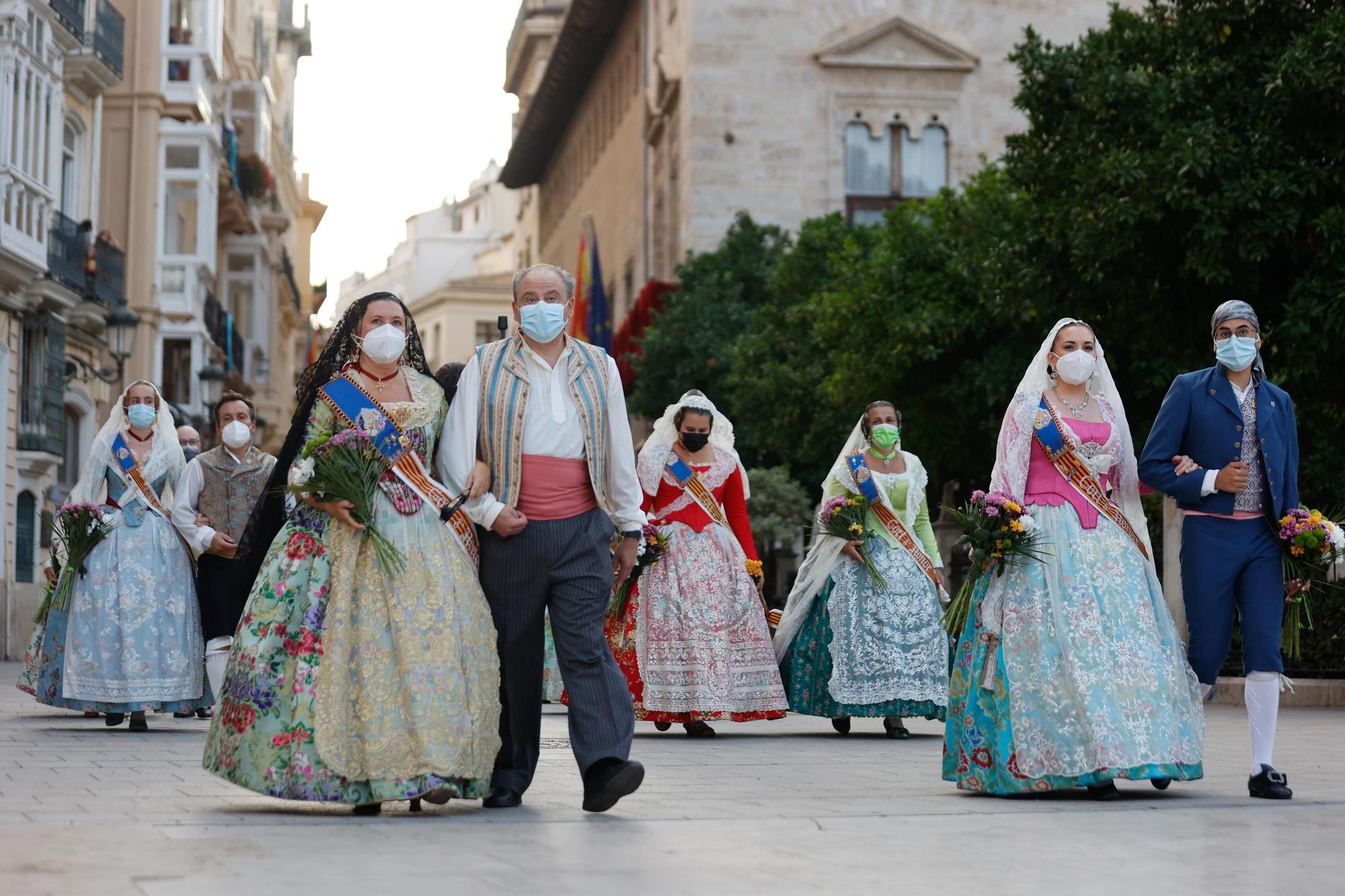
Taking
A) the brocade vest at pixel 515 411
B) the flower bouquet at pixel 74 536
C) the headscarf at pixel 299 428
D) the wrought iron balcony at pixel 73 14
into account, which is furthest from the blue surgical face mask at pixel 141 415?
the wrought iron balcony at pixel 73 14

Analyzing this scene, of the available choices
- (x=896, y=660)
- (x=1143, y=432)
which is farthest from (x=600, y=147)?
(x=896, y=660)

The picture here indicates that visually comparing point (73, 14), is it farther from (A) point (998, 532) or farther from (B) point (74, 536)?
(A) point (998, 532)

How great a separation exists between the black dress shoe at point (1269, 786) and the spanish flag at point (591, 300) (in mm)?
47734

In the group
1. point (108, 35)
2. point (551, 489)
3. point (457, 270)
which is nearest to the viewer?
point (551, 489)

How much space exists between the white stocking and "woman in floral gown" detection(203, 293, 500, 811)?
10.5 feet

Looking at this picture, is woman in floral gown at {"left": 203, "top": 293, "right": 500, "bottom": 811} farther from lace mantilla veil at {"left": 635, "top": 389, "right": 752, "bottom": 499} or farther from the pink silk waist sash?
lace mantilla veil at {"left": 635, "top": 389, "right": 752, "bottom": 499}

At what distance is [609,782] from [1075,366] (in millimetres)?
2866

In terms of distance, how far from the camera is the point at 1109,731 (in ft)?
30.1

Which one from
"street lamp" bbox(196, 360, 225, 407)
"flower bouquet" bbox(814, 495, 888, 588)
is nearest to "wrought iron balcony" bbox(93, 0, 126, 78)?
"street lamp" bbox(196, 360, 225, 407)

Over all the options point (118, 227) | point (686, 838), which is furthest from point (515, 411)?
point (118, 227)

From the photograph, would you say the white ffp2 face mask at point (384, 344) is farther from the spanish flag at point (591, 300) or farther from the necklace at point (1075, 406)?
the spanish flag at point (591, 300)

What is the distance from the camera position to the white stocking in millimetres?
9430

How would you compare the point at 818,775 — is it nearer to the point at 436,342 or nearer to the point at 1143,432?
the point at 1143,432

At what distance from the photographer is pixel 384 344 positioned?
8.73 meters
